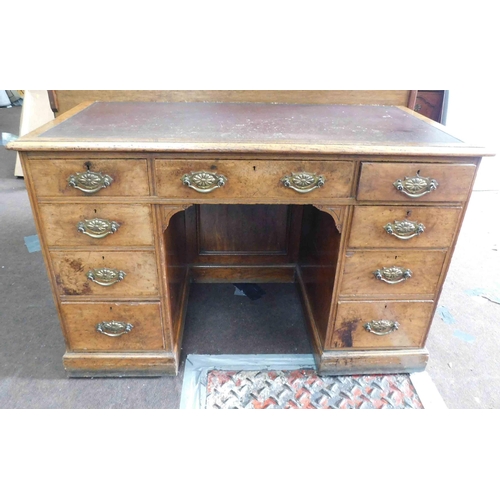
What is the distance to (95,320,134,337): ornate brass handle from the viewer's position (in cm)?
146

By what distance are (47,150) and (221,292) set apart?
114cm

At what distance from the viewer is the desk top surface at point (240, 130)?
1.17 metres

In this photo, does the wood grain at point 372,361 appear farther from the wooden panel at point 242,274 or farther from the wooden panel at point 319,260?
the wooden panel at point 242,274

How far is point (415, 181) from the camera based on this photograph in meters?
1.23

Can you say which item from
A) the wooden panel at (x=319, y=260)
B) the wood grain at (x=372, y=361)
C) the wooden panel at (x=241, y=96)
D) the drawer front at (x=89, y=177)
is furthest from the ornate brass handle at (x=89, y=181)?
the wood grain at (x=372, y=361)

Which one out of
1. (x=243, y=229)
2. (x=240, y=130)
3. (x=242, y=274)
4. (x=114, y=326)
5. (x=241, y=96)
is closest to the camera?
(x=240, y=130)

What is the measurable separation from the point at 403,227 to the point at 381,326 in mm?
405

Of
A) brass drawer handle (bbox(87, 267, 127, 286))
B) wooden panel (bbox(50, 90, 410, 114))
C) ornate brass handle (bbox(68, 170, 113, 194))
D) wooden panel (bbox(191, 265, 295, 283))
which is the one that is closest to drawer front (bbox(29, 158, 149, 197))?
ornate brass handle (bbox(68, 170, 113, 194))

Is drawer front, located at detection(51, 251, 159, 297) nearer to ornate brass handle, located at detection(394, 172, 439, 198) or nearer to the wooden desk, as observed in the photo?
the wooden desk

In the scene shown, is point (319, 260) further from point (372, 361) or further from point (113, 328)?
point (113, 328)

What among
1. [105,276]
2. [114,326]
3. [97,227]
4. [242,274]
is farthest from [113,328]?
[242,274]

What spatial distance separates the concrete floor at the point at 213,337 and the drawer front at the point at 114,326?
0.48 feet

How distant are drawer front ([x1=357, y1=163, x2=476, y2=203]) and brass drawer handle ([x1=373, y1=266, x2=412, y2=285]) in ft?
0.83

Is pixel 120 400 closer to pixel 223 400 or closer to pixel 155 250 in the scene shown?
pixel 223 400
